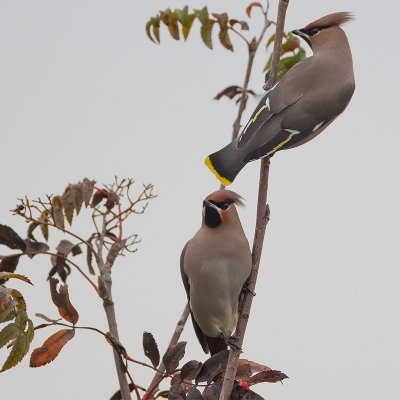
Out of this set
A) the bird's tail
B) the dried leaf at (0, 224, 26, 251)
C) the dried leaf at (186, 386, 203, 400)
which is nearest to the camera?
the dried leaf at (186, 386, 203, 400)

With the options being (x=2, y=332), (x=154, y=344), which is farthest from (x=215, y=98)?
(x=2, y=332)

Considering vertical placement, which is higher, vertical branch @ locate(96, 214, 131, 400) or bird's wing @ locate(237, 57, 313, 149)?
bird's wing @ locate(237, 57, 313, 149)

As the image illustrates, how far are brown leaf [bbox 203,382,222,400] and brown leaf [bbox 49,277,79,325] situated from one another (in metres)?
0.34

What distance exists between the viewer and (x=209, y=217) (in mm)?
2598

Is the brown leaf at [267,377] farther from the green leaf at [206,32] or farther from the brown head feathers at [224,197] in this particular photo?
the green leaf at [206,32]

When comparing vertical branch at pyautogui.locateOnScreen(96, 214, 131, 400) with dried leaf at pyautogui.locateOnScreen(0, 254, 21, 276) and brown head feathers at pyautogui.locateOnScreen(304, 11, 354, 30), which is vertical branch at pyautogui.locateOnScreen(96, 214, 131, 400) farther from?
brown head feathers at pyautogui.locateOnScreen(304, 11, 354, 30)

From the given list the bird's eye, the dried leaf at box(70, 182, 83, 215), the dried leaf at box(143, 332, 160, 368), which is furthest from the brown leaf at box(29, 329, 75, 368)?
the bird's eye

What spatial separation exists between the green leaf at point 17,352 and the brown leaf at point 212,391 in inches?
17.3

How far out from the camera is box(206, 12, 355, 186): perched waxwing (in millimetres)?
2367

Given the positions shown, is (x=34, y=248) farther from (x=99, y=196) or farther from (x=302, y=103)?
(x=302, y=103)

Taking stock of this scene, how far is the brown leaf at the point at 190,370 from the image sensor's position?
1.84 m

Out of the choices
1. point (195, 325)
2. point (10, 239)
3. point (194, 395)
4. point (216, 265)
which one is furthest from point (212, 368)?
point (195, 325)

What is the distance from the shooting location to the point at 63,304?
6.03 feet

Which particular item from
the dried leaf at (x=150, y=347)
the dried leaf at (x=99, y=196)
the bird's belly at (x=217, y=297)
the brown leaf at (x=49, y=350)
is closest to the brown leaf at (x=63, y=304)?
the brown leaf at (x=49, y=350)
